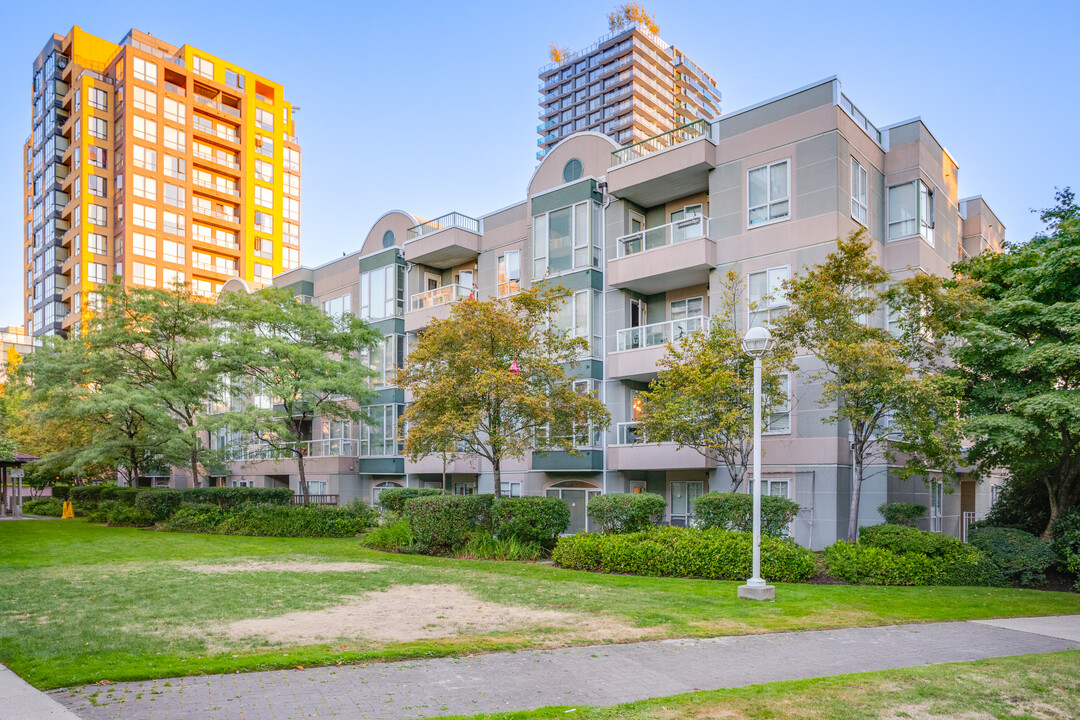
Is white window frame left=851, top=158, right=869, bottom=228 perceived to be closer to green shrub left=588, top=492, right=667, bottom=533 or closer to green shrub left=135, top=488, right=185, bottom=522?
green shrub left=588, top=492, right=667, bottom=533

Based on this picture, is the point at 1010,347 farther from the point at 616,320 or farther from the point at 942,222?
the point at 616,320

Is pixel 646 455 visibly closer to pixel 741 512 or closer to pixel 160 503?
pixel 741 512

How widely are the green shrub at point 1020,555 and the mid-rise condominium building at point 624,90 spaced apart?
353ft

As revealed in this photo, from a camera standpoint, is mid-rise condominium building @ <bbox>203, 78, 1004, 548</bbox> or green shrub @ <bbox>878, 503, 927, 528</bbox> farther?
mid-rise condominium building @ <bbox>203, 78, 1004, 548</bbox>

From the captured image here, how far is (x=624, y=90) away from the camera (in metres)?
123

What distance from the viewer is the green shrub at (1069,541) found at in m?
14.7

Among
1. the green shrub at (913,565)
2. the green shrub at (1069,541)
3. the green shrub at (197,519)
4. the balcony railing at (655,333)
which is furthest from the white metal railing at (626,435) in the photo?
the green shrub at (197,519)

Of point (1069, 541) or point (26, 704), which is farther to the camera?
point (1069, 541)

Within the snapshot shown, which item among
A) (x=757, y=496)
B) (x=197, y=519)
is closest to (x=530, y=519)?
(x=757, y=496)

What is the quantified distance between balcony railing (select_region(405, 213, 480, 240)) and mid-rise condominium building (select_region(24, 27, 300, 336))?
32992 millimetres

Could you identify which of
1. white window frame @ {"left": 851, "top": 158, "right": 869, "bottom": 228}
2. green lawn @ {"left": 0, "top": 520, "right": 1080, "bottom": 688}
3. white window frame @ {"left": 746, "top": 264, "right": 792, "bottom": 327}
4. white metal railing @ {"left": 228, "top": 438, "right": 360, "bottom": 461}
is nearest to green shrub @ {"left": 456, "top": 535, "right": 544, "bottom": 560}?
green lawn @ {"left": 0, "top": 520, "right": 1080, "bottom": 688}

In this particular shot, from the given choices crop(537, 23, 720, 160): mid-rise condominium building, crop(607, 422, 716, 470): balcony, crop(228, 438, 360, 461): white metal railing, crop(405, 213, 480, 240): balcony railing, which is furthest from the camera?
crop(537, 23, 720, 160): mid-rise condominium building

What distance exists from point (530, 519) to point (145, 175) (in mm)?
62017

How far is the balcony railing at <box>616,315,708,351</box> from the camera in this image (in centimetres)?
2341
